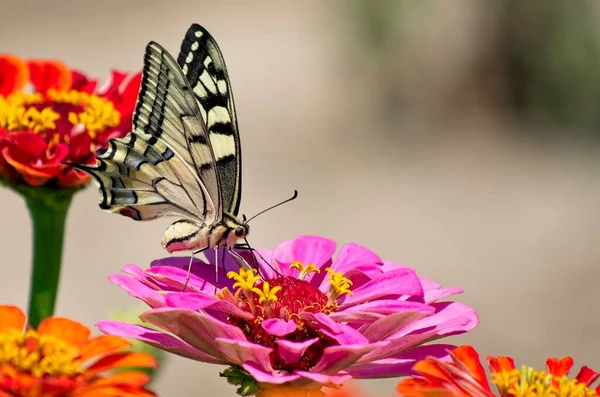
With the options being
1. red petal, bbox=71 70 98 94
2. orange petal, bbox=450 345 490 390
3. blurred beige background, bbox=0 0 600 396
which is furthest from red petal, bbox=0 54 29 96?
blurred beige background, bbox=0 0 600 396

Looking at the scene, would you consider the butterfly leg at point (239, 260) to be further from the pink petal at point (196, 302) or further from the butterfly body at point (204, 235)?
the pink petal at point (196, 302)

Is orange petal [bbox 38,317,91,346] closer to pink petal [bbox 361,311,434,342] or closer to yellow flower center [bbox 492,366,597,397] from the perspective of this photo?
pink petal [bbox 361,311,434,342]

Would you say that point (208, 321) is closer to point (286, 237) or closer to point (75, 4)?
point (286, 237)

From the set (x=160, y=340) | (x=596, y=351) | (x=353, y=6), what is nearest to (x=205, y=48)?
(x=160, y=340)

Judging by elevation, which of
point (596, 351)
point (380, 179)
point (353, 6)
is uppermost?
point (353, 6)

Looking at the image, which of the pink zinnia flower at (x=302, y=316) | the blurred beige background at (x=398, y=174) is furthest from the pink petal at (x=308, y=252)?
the blurred beige background at (x=398, y=174)

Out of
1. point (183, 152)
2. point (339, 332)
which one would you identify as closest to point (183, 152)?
point (183, 152)
